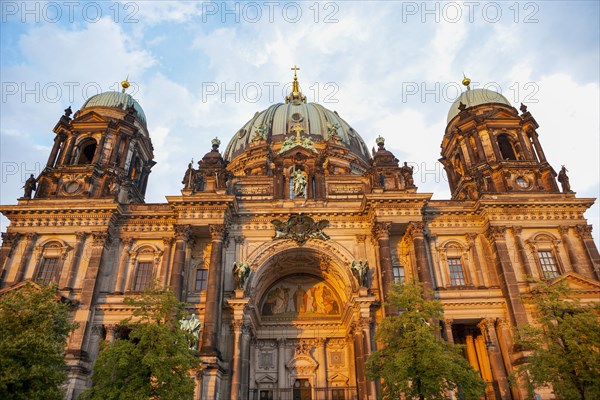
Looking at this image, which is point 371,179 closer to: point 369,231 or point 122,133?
point 369,231

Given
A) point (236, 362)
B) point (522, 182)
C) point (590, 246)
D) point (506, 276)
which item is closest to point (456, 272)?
point (506, 276)

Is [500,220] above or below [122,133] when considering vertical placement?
below

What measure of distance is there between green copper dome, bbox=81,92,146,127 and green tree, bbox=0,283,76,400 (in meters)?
22.2

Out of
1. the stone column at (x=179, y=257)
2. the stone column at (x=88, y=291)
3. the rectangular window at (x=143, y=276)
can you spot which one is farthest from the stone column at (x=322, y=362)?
the stone column at (x=88, y=291)

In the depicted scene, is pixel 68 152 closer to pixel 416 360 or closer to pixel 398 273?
pixel 398 273

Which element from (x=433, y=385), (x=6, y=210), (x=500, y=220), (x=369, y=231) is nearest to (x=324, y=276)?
(x=369, y=231)

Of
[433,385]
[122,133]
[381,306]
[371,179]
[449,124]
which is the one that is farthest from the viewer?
[449,124]

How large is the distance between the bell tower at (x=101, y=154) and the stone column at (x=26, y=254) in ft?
11.6

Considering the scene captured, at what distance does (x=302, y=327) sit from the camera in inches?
1271

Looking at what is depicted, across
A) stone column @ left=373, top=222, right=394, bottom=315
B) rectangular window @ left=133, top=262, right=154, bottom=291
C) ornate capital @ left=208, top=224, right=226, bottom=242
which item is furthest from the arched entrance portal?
rectangular window @ left=133, top=262, right=154, bottom=291

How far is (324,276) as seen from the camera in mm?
33125

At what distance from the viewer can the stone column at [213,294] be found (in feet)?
82.1

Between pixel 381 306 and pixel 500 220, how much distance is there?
10540 mm

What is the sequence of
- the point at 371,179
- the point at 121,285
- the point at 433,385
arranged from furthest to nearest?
the point at 371,179, the point at 121,285, the point at 433,385
